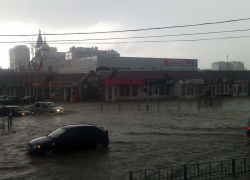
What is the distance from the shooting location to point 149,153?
12742 millimetres

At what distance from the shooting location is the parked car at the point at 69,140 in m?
12.2

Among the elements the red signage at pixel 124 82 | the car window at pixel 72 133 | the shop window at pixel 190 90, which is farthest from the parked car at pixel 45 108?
the shop window at pixel 190 90

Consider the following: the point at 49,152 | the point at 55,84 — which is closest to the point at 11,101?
the point at 55,84

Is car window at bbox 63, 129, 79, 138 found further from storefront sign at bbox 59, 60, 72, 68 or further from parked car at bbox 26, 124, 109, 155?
storefront sign at bbox 59, 60, 72, 68

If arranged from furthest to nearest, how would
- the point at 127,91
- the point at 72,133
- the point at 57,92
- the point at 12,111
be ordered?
the point at 57,92, the point at 127,91, the point at 12,111, the point at 72,133

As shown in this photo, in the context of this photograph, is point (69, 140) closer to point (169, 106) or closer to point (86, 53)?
point (169, 106)

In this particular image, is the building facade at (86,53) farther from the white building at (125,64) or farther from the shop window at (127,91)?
the shop window at (127,91)

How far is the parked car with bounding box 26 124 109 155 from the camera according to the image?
40.2 feet

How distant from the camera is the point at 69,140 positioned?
1278 cm

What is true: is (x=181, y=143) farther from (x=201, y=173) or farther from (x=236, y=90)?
(x=236, y=90)

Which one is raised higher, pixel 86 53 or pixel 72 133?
pixel 86 53

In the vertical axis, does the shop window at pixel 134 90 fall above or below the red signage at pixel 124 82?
below

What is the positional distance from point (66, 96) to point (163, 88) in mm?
17590

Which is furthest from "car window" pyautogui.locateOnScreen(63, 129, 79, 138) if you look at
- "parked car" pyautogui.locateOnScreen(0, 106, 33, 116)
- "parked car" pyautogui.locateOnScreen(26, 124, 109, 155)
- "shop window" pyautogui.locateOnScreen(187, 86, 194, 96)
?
"shop window" pyautogui.locateOnScreen(187, 86, 194, 96)
